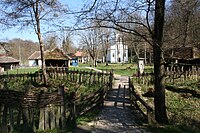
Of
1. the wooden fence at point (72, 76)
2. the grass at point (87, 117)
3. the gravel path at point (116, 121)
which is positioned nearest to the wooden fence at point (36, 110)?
the grass at point (87, 117)

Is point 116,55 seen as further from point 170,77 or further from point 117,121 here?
point 117,121

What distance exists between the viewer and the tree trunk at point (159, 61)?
896cm

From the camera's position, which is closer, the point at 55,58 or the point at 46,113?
the point at 46,113

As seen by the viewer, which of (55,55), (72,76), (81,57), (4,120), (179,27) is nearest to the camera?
(4,120)

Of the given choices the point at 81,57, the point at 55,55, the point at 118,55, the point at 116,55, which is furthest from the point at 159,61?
the point at 81,57

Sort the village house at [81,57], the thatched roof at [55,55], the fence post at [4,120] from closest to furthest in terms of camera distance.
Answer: the fence post at [4,120] → the thatched roof at [55,55] → the village house at [81,57]

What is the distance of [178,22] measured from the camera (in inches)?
413

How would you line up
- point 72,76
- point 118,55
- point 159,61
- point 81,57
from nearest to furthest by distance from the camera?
point 159,61
point 72,76
point 118,55
point 81,57

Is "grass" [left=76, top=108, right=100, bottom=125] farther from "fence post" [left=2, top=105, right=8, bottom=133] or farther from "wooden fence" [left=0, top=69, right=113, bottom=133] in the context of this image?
"fence post" [left=2, top=105, right=8, bottom=133]

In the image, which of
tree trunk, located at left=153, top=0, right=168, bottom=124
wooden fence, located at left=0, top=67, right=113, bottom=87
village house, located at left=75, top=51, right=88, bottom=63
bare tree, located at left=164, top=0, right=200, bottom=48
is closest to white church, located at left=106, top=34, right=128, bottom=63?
village house, located at left=75, top=51, right=88, bottom=63

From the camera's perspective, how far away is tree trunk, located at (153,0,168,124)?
8.96 meters

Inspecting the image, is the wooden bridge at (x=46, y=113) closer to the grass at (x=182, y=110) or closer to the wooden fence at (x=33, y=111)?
the wooden fence at (x=33, y=111)

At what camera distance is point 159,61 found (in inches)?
369

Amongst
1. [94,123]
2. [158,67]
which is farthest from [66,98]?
[158,67]
